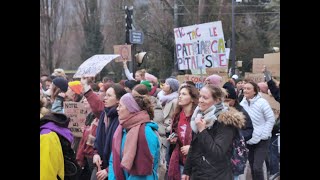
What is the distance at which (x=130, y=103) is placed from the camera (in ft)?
17.3

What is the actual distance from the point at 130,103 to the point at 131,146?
0.43 metres

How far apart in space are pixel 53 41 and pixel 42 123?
23.9 ft

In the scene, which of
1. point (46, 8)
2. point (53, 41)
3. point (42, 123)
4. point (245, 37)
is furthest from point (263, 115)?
point (245, 37)

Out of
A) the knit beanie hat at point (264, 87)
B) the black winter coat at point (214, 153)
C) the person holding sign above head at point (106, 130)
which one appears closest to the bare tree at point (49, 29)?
the knit beanie hat at point (264, 87)

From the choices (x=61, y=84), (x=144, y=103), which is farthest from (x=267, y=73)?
(x=61, y=84)

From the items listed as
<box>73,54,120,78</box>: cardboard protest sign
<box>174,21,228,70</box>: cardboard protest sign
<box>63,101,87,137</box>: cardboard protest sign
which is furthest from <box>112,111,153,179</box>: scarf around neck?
<box>174,21,228,70</box>: cardboard protest sign

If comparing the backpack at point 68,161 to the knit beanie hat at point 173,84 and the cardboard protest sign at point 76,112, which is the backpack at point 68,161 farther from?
the knit beanie hat at point 173,84

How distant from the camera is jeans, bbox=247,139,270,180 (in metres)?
6.81

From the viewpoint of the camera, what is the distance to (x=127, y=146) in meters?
5.12

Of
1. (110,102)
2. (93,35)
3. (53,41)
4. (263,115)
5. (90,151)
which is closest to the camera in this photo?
(110,102)

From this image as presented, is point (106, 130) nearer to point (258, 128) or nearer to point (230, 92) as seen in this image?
point (230, 92)

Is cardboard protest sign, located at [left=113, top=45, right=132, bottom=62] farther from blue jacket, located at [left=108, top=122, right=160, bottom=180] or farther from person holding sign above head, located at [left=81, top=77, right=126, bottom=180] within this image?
blue jacket, located at [left=108, top=122, right=160, bottom=180]

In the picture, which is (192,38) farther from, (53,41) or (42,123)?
(53,41)
